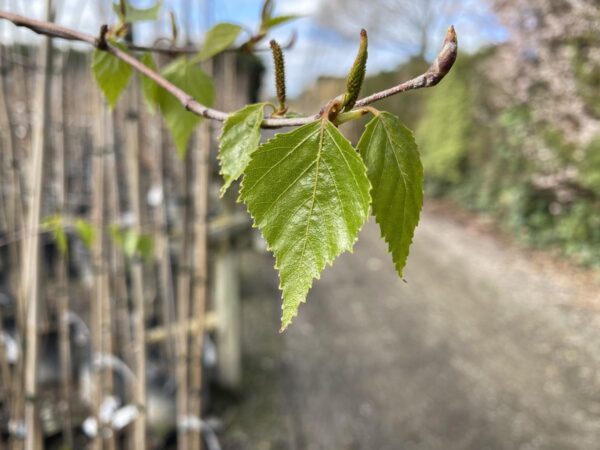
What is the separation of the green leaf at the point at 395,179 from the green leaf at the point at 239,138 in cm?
6

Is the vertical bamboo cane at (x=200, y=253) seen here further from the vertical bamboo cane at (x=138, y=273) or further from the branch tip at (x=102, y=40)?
the branch tip at (x=102, y=40)

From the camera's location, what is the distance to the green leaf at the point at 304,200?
8.3 inches

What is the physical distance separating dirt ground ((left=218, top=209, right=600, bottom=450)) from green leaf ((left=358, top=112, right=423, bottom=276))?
1588 millimetres

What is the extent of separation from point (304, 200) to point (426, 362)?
122 inches

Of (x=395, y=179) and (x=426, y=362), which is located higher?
(x=395, y=179)

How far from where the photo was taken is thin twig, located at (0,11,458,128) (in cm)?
17

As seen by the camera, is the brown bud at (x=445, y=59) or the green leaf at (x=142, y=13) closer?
the brown bud at (x=445, y=59)

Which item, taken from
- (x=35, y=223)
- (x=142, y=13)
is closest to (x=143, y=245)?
(x=35, y=223)

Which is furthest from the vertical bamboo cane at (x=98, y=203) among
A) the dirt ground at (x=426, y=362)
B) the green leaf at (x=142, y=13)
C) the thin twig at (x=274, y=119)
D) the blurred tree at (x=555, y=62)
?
the blurred tree at (x=555, y=62)

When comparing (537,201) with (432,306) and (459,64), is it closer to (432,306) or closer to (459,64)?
(432,306)

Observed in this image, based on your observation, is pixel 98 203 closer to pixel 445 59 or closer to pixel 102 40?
pixel 102 40

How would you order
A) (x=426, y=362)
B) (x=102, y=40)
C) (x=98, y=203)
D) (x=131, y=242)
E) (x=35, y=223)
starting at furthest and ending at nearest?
1. (x=426, y=362)
2. (x=98, y=203)
3. (x=131, y=242)
4. (x=35, y=223)
5. (x=102, y=40)

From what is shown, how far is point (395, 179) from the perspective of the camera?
0.24m

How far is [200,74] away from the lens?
40 centimetres
